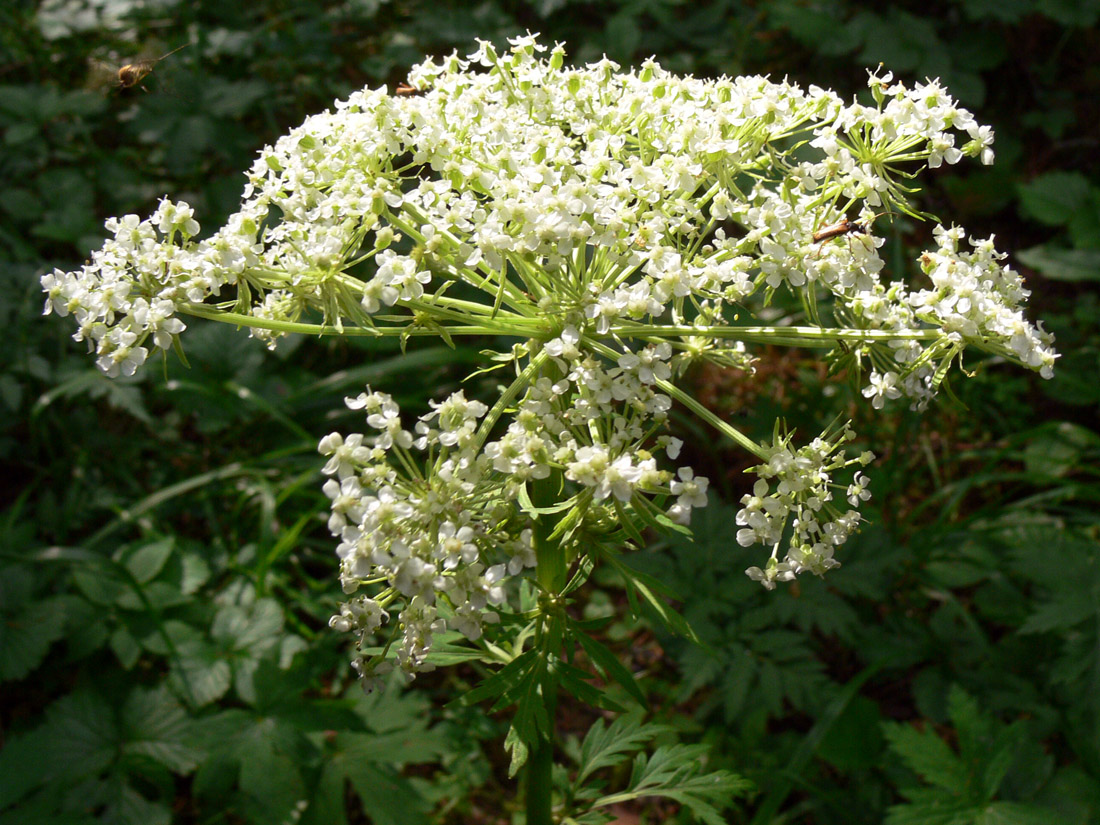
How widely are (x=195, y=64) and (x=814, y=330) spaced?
177 inches

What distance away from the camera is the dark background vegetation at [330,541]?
3045 millimetres

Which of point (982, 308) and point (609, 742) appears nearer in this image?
point (982, 308)

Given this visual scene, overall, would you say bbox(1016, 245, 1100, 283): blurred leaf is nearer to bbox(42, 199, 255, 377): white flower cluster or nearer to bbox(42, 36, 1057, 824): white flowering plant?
bbox(42, 36, 1057, 824): white flowering plant

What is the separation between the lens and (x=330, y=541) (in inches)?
165

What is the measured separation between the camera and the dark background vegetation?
3045 millimetres

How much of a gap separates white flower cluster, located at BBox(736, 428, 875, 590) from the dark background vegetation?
611mm

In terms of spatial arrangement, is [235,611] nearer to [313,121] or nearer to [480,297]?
[480,297]

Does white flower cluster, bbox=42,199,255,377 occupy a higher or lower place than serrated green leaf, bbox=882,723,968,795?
higher

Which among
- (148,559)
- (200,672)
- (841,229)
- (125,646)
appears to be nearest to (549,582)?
(841,229)

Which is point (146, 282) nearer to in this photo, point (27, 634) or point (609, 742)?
point (609, 742)

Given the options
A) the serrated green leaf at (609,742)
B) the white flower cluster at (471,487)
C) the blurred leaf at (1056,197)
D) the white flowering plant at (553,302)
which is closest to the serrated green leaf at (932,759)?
the serrated green leaf at (609,742)

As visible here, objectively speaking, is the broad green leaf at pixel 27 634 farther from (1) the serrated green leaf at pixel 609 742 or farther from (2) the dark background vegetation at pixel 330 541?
(1) the serrated green leaf at pixel 609 742

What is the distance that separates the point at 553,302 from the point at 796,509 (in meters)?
0.61

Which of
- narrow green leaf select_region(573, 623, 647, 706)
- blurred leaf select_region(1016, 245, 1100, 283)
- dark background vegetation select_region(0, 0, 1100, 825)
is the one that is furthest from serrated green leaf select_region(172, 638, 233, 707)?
blurred leaf select_region(1016, 245, 1100, 283)
